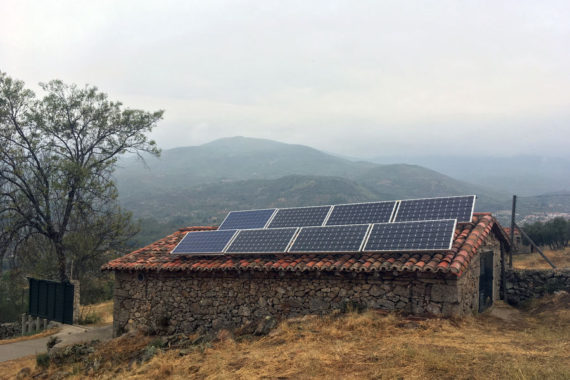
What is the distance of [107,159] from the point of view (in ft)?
73.4

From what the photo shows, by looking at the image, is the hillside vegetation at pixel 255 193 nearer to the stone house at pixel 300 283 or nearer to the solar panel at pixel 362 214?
the stone house at pixel 300 283

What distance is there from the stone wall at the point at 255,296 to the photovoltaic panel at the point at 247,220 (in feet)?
10.9

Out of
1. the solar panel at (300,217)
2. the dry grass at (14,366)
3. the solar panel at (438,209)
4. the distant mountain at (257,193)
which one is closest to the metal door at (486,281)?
the solar panel at (438,209)

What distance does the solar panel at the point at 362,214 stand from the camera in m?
13.6

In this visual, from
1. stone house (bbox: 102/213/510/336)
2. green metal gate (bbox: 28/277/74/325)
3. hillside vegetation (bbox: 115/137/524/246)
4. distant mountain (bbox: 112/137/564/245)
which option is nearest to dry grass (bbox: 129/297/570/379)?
stone house (bbox: 102/213/510/336)

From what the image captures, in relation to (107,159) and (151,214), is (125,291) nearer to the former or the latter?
(107,159)

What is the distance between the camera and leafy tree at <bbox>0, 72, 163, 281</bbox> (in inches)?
773

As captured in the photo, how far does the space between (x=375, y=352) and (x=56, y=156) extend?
61.0 ft

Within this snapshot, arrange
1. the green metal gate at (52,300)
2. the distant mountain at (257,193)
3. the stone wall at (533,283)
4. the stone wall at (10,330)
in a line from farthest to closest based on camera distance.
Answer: the distant mountain at (257,193) → the stone wall at (10,330) → the green metal gate at (52,300) → the stone wall at (533,283)

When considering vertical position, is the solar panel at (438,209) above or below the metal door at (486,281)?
above

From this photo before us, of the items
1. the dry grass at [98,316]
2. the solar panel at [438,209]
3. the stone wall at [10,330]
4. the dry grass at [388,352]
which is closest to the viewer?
the dry grass at [388,352]

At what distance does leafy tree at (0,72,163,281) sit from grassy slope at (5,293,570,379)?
33.8 feet

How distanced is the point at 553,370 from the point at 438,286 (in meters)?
3.97

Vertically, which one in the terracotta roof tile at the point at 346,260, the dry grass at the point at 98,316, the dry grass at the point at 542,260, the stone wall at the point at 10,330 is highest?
the terracotta roof tile at the point at 346,260
